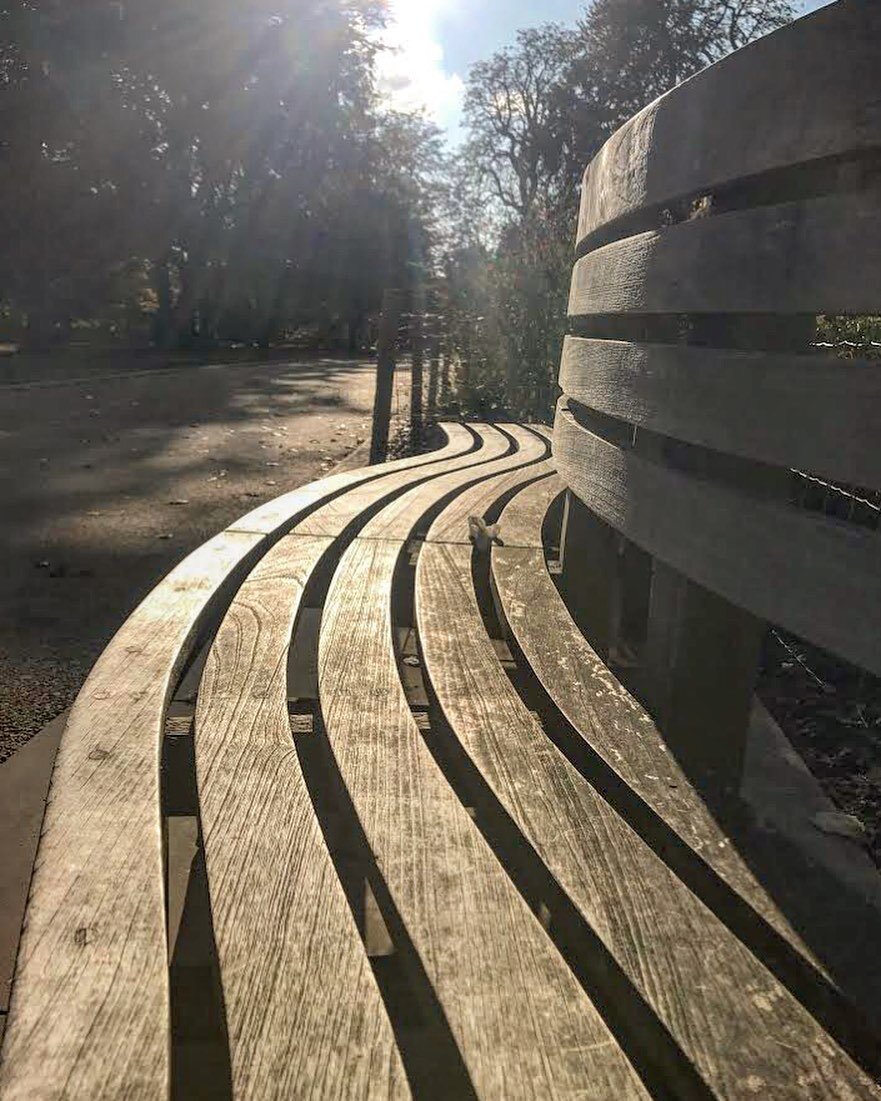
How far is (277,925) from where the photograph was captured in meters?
1.26

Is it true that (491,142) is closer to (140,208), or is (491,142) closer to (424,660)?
(140,208)

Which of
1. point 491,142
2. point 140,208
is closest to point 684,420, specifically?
point 140,208

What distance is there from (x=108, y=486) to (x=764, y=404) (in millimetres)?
5823

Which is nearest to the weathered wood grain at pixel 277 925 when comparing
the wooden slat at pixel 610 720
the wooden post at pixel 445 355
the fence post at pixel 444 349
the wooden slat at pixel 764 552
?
the wooden slat at pixel 610 720

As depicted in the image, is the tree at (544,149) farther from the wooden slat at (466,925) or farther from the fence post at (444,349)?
the wooden slat at (466,925)

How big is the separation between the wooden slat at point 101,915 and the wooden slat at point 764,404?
43.9 inches

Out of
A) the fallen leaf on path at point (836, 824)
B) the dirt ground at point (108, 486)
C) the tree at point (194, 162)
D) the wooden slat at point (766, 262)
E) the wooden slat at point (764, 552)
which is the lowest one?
the dirt ground at point (108, 486)

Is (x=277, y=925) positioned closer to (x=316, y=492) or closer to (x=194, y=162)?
(x=316, y=492)

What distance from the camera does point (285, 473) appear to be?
309 inches

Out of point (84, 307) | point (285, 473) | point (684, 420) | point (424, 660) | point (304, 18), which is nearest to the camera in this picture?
point (684, 420)

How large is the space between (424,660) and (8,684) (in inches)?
64.2

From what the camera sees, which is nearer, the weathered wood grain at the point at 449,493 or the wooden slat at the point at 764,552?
the wooden slat at the point at 764,552

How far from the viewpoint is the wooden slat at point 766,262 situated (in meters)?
1.47

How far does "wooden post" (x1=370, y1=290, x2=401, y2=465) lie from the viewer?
776 centimetres
